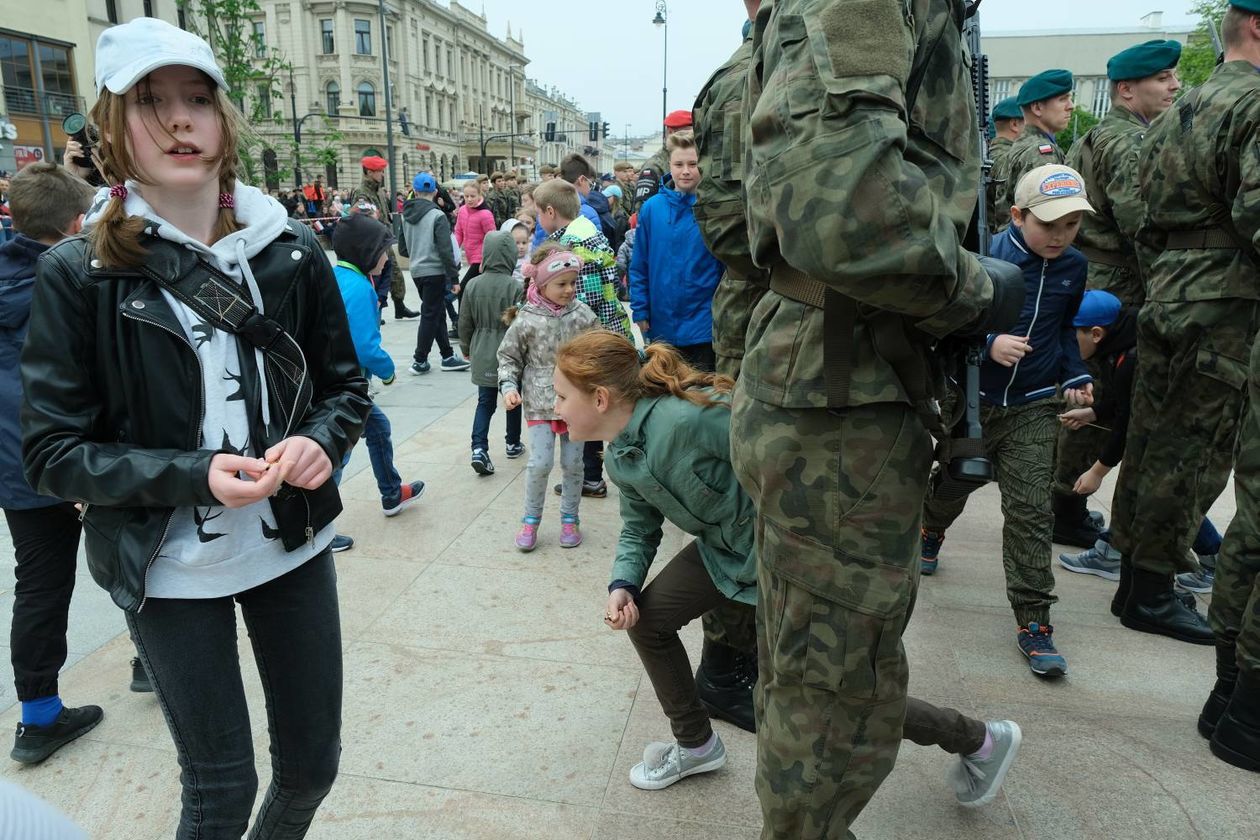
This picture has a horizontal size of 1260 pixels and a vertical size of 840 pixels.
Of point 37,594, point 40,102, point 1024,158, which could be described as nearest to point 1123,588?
point 1024,158

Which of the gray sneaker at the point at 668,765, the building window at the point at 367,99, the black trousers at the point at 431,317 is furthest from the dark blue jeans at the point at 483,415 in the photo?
the building window at the point at 367,99

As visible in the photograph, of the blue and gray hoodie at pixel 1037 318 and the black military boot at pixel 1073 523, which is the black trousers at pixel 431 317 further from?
the blue and gray hoodie at pixel 1037 318

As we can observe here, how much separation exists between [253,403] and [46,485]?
0.40 metres

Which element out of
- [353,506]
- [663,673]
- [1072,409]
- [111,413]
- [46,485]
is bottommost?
[353,506]

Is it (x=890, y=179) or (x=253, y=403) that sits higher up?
(x=890, y=179)

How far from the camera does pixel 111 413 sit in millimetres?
1737

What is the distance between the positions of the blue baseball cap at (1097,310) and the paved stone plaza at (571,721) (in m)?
1.29

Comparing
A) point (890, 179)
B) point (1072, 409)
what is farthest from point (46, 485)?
point (1072, 409)

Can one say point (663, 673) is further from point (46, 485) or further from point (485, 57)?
point (485, 57)

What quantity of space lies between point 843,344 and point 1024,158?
4.50 m

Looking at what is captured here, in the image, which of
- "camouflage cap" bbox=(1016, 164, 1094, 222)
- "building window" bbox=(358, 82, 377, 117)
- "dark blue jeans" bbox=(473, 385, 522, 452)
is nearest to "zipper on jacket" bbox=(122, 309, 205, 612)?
"camouflage cap" bbox=(1016, 164, 1094, 222)

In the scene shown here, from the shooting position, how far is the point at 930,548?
426 centimetres

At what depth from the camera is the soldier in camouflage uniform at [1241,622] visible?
2.76 metres

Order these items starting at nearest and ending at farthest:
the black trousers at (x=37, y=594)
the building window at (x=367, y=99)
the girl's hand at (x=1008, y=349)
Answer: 1. the black trousers at (x=37, y=594)
2. the girl's hand at (x=1008, y=349)
3. the building window at (x=367, y=99)
